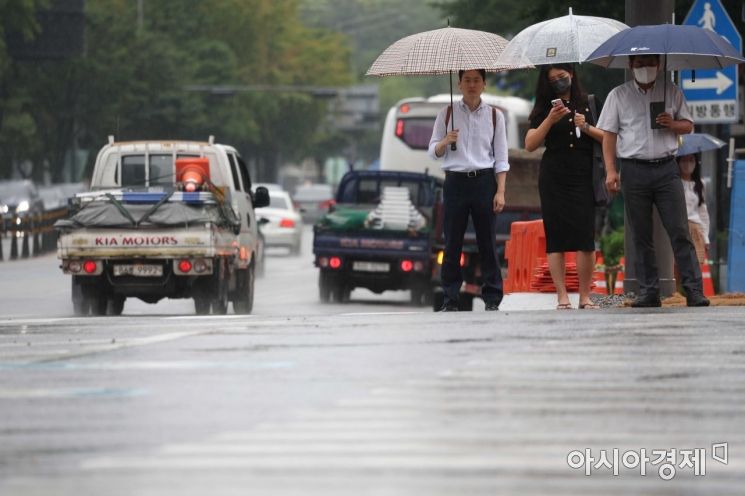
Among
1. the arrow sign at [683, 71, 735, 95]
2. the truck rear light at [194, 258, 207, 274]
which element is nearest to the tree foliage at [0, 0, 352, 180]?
the truck rear light at [194, 258, 207, 274]

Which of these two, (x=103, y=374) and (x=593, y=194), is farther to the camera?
(x=593, y=194)

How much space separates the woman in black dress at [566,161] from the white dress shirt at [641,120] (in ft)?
0.54

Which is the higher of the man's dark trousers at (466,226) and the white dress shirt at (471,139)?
the white dress shirt at (471,139)

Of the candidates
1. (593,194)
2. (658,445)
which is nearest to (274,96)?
(593,194)

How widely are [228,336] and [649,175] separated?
325 centimetres

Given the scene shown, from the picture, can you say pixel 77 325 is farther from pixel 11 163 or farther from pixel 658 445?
pixel 11 163

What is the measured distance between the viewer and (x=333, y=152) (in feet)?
391

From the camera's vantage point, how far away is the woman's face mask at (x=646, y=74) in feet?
44.8

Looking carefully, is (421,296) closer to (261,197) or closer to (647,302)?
(261,197)

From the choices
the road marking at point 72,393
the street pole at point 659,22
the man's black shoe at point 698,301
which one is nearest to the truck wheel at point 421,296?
the street pole at point 659,22

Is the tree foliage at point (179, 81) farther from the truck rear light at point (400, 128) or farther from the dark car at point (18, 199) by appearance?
the truck rear light at point (400, 128)

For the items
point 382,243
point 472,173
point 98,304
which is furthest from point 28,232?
point 472,173

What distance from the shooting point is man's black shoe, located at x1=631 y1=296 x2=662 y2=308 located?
45.5 ft

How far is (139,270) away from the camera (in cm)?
2198
